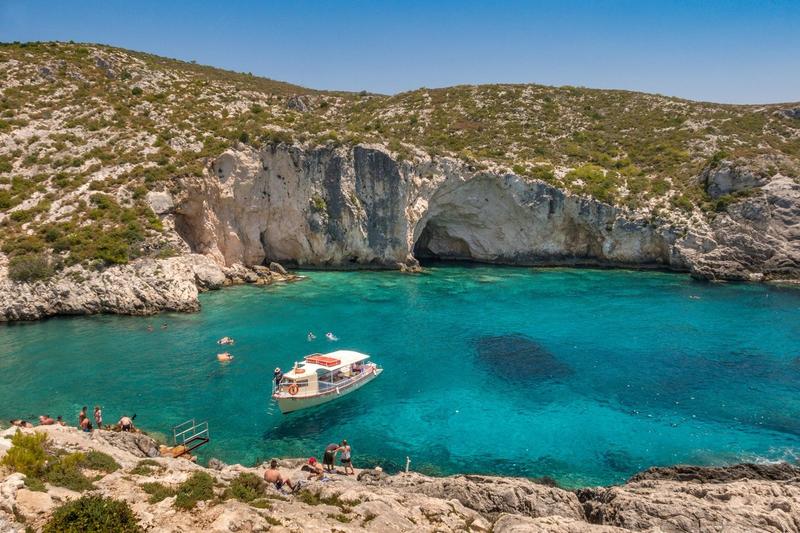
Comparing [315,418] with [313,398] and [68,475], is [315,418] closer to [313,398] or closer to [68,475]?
[313,398]

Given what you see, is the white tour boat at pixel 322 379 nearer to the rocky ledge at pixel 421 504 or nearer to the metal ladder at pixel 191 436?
the metal ladder at pixel 191 436

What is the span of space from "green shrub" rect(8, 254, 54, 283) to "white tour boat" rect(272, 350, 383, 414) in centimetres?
2452

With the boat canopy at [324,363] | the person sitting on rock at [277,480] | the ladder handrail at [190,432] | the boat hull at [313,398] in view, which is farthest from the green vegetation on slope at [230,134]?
the person sitting on rock at [277,480]

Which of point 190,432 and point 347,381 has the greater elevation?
point 347,381

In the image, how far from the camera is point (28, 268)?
36.9m

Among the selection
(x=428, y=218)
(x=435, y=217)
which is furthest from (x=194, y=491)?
(x=435, y=217)

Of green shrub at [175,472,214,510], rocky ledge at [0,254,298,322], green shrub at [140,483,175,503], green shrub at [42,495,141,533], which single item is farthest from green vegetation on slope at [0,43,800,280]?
green shrub at [42,495,141,533]

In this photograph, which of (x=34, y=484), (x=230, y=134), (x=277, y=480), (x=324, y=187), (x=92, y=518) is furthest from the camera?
(x=324, y=187)

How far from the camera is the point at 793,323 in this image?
36.5 metres

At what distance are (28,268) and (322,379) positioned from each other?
26872 mm

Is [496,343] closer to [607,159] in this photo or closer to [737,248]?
[737,248]

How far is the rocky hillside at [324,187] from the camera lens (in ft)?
145

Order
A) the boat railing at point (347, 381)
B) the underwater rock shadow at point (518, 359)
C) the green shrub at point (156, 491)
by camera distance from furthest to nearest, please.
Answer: the underwater rock shadow at point (518, 359) < the boat railing at point (347, 381) < the green shrub at point (156, 491)

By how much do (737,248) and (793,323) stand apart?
56.9 ft
